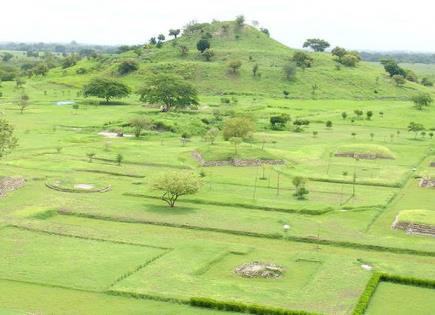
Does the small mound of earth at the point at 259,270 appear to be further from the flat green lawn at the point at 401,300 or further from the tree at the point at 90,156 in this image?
the tree at the point at 90,156

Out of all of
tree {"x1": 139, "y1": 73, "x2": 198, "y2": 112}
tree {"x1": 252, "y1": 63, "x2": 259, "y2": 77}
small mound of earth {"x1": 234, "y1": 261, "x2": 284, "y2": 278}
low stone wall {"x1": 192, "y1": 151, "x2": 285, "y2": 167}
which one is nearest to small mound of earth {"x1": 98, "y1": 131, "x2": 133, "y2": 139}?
low stone wall {"x1": 192, "y1": 151, "x2": 285, "y2": 167}

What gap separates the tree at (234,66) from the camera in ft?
468

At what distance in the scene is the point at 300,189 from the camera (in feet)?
177

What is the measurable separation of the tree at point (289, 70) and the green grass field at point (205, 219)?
4268 cm

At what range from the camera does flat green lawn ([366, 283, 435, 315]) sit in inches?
1215

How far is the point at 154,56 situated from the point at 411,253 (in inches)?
5151

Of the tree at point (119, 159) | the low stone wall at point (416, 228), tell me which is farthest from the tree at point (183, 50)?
the low stone wall at point (416, 228)

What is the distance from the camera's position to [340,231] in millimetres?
43938

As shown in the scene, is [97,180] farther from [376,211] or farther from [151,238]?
[376,211]

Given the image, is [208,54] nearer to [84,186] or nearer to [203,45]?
[203,45]

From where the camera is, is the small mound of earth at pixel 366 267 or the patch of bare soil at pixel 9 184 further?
the patch of bare soil at pixel 9 184

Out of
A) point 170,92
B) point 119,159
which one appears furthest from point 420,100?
point 119,159

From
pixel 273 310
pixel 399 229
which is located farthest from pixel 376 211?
pixel 273 310

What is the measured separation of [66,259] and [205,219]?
41.5 feet
